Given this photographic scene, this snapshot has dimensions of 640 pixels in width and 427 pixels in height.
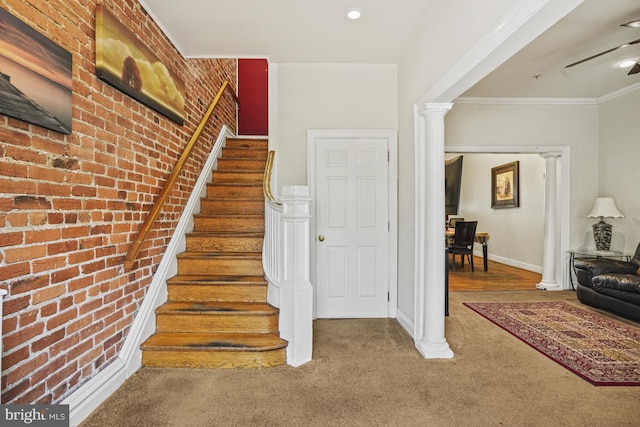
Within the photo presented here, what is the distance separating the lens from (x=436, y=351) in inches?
99.2

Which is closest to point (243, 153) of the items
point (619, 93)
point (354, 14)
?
point (354, 14)

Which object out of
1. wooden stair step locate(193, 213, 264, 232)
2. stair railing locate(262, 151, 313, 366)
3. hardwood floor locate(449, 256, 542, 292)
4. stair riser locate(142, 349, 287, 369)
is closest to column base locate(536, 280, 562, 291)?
hardwood floor locate(449, 256, 542, 292)

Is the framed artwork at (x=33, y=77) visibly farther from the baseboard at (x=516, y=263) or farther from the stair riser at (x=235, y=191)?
the baseboard at (x=516, y=263)

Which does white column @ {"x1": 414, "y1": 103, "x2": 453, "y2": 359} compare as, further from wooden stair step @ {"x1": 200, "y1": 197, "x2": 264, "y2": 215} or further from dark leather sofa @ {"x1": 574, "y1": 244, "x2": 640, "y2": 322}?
dark leather sofa @ {"x1": 574, "y1": 244, "x2": 640, "y2": 322}

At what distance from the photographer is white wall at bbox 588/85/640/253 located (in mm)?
4121

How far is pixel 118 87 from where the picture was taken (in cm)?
207

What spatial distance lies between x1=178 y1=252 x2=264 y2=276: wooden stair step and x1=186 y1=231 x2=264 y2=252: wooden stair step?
0.23 m

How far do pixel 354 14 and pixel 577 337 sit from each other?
3.36 meters

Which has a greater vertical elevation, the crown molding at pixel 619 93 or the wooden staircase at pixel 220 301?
the crown molding at pixel 619 93

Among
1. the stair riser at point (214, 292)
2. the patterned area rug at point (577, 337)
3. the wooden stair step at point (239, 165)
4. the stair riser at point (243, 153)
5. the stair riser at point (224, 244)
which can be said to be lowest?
the patterned area rug at point (577, 337)

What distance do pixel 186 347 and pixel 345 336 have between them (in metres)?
1.34

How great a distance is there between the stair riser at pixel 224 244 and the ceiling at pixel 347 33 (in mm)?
1833

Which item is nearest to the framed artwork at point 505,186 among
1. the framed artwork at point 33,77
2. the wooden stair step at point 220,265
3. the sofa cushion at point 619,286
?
the sofa cushion at point 619,286

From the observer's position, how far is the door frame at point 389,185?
11.2ft
